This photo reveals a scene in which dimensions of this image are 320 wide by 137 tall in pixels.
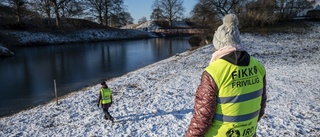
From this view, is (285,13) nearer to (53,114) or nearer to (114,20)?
(53,114)

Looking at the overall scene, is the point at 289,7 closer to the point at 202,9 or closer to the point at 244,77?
the point at 202,9

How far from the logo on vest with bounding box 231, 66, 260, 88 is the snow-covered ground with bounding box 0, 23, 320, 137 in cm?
434

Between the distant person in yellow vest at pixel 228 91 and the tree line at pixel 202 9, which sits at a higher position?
the tree line at pixel 202 9

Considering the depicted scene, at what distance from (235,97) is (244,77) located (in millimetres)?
182

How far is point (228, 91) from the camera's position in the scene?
6.60ft

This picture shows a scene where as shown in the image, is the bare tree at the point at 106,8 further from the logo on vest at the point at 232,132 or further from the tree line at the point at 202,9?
the logo on vest at the point at 232,132

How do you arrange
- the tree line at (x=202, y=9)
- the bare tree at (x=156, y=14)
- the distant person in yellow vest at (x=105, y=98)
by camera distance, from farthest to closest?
the bare tree at (x=156, y=14), the tree line at (x=202, y=9), the distant person in yellow vest at (x=105, y=98)

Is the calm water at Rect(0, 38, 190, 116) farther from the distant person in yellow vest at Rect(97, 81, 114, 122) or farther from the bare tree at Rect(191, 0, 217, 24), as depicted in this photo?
the bare tree at Rect(191, 0, 217, 24)

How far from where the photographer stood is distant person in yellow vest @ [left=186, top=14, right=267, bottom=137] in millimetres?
1989

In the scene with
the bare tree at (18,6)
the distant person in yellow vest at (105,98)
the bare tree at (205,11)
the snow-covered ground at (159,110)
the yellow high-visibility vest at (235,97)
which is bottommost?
the snow-covered ground at (159,110)

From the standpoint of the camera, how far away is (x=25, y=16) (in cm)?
4222

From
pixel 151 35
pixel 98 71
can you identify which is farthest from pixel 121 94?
pixel 151 35

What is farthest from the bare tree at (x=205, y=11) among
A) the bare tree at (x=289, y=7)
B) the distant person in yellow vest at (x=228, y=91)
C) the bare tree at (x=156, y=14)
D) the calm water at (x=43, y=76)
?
the bare tree at (x=156, y=14)

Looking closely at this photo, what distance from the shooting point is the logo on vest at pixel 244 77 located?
6.55 ft
